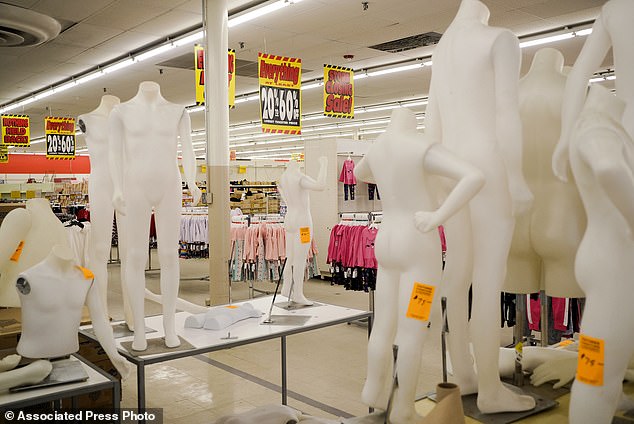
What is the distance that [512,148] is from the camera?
2.15 m

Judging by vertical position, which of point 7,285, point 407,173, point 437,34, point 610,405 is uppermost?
point 437,34

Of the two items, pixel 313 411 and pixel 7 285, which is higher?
pixel 7 285

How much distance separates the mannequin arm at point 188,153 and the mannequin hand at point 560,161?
90.5 inches

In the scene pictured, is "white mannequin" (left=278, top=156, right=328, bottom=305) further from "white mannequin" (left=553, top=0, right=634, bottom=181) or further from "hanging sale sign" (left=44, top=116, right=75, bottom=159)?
"hanging sale sign" (left=44, top=116, right=75, bottom=159)

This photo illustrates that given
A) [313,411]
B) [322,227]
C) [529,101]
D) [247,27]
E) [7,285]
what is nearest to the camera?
[529,101]

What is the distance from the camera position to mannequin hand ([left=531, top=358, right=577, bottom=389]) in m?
2.62

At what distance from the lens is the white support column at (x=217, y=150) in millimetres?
6898

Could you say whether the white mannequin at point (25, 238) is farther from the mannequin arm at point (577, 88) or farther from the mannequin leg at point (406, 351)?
the mannequin arm at point (577, 88)

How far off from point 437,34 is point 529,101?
23.7ft

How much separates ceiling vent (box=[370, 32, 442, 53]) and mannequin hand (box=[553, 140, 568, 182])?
7.65 metres

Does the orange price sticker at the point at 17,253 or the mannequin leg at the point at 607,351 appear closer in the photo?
the mannequin leg at the point at 607,351

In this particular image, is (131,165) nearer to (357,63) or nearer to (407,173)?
(407,173)

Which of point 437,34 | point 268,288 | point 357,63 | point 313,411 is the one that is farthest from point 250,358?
point 357,63

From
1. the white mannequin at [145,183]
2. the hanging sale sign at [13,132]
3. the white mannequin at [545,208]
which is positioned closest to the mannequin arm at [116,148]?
the white mannequin at [145,183]
